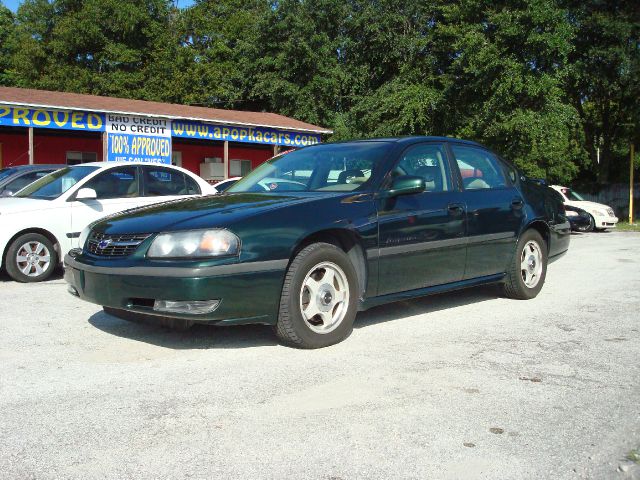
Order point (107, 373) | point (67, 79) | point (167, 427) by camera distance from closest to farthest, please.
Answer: point (167, 427)
point (107, 373)
point (67, 79)

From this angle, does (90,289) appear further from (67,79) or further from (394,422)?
(67,79)

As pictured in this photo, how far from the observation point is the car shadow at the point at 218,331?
4895mm

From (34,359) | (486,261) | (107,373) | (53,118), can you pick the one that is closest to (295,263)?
(107,373)

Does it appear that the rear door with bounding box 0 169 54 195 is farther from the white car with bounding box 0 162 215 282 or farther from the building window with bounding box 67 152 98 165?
the building window with bounding box 67 152 98 165

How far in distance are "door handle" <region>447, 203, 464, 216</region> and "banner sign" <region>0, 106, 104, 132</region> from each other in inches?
599

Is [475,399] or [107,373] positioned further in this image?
[107,373]

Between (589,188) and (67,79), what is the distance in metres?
26.4

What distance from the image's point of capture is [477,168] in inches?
247

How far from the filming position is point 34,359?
4480 mm

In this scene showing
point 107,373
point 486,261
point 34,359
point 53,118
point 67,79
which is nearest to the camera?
point 107,373

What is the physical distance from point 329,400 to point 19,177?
8349mm

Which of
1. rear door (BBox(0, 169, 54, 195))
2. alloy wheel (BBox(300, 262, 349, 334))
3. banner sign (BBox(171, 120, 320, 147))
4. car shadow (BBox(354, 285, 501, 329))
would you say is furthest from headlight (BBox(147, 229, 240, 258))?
banner sign (BBox(171, 120, 320, 147))

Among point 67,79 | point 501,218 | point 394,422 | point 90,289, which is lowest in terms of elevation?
point 394,422

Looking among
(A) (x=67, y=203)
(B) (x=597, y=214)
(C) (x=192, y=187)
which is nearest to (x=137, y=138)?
(C) (x=192, y=187)
